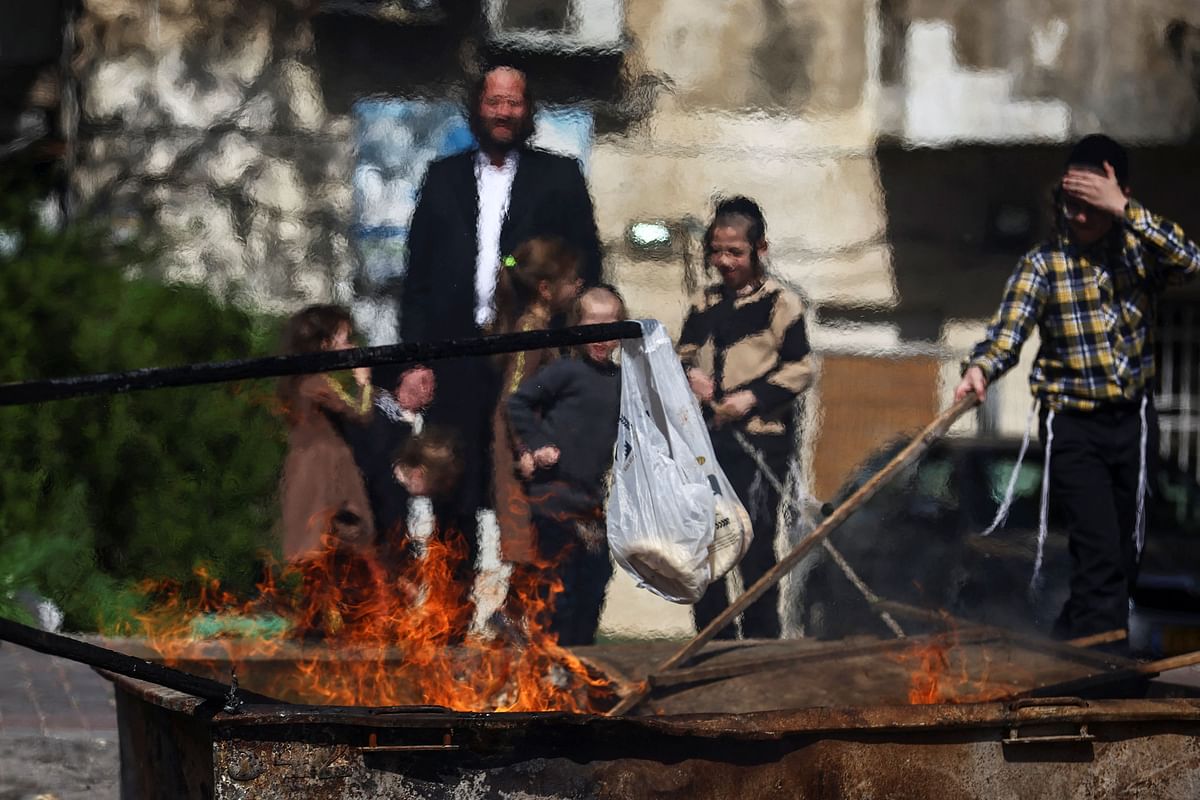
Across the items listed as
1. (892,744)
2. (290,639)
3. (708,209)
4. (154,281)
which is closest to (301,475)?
(290,639)

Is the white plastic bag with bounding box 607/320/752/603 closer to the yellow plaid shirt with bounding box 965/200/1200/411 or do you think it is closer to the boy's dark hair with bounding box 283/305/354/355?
the yellow plaid shirt with bounding box 965/200/1200/411

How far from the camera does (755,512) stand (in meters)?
6.23

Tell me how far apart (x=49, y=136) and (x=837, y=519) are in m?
6.30

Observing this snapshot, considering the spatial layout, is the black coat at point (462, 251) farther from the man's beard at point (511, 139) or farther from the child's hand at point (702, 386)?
the child's hand at point (702, 386)

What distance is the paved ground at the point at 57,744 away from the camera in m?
4.96

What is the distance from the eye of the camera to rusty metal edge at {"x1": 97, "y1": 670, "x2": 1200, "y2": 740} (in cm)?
292

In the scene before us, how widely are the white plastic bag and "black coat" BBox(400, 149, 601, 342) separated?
106 inches

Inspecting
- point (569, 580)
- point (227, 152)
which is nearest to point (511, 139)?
point (569, 580)

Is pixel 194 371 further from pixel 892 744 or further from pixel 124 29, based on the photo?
pixel 124 29

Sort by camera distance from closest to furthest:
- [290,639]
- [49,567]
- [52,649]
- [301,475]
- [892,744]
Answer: [52,649]
[892,744]
[290,639]
[301,475]
[49,567]

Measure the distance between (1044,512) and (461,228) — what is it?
2933 mm

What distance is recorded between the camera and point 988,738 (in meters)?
3.15

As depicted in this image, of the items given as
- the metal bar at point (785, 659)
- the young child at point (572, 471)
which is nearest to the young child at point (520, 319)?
the young child at point (572, 471)

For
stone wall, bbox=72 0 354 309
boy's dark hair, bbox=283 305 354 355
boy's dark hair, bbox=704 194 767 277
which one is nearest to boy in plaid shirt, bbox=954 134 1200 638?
boy's dark hair, bbox=704 194 767 277
